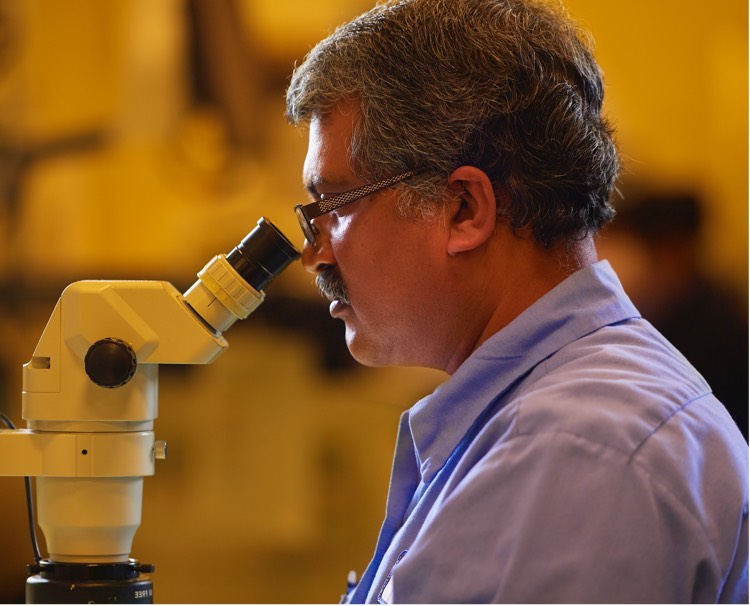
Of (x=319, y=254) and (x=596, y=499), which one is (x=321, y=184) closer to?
(x=319, y=254)

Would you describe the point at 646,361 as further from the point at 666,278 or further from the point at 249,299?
the point at 666,278

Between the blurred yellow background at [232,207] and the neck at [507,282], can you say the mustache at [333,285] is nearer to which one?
the neck at [507,282]

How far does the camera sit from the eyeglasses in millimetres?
1250

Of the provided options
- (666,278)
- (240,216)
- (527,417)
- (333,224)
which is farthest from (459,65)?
(666,278)

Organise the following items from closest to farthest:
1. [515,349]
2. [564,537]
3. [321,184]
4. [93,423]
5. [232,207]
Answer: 1. [564,537]
2. [515,349]
3. [93,423]
4. [321,184]
5. [232,207]

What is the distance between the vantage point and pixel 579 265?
1247mm

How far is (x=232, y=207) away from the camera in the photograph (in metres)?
2.64

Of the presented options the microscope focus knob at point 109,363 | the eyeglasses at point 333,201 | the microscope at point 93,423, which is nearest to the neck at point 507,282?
the eyeglasses at point 333,201

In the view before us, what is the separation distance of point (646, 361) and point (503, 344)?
0.58 feet

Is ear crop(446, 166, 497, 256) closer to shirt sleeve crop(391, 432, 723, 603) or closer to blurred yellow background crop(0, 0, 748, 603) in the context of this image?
shirt sleeve crop(391, 432, 723, 603)

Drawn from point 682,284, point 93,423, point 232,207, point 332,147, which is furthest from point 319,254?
point 682,284

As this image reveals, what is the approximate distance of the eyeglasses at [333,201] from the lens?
4.10 ft

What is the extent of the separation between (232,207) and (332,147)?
139cm

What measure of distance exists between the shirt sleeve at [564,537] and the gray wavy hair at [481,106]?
17.6 inches
